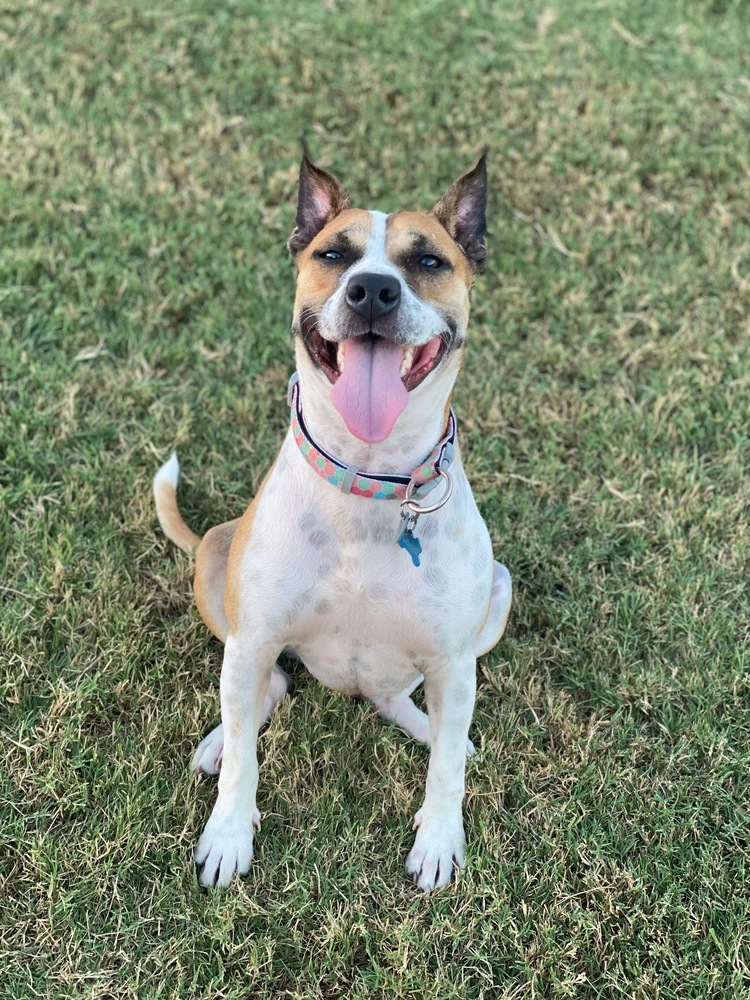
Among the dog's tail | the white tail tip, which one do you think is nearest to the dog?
the dog's tail

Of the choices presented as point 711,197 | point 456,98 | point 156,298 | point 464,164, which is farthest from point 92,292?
point 711,197

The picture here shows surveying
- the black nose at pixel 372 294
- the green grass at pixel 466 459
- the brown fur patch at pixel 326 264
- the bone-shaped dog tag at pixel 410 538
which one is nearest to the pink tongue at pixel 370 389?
the black nose at pixel 372 294

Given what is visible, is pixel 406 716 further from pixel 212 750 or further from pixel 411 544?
pixel 411 544

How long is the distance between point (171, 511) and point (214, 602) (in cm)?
72

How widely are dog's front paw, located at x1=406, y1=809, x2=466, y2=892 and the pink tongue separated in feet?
4.70

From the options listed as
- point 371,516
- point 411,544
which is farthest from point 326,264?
point 411,544

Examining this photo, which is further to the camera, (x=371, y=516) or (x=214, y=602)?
(x=214, y=602)

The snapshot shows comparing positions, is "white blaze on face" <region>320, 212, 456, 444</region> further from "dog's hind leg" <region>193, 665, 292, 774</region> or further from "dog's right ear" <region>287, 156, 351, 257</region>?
"dog's hind leg" <region>193, 665, 292, 774</region>

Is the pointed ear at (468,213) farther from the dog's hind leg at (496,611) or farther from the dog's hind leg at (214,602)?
the dog's hind leg at (214,602)

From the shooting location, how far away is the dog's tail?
4.08m

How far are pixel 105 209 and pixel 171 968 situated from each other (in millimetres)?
4397

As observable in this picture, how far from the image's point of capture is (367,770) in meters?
3.56

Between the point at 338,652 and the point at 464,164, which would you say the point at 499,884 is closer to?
the point at 338,652

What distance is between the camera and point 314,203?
128 inches
